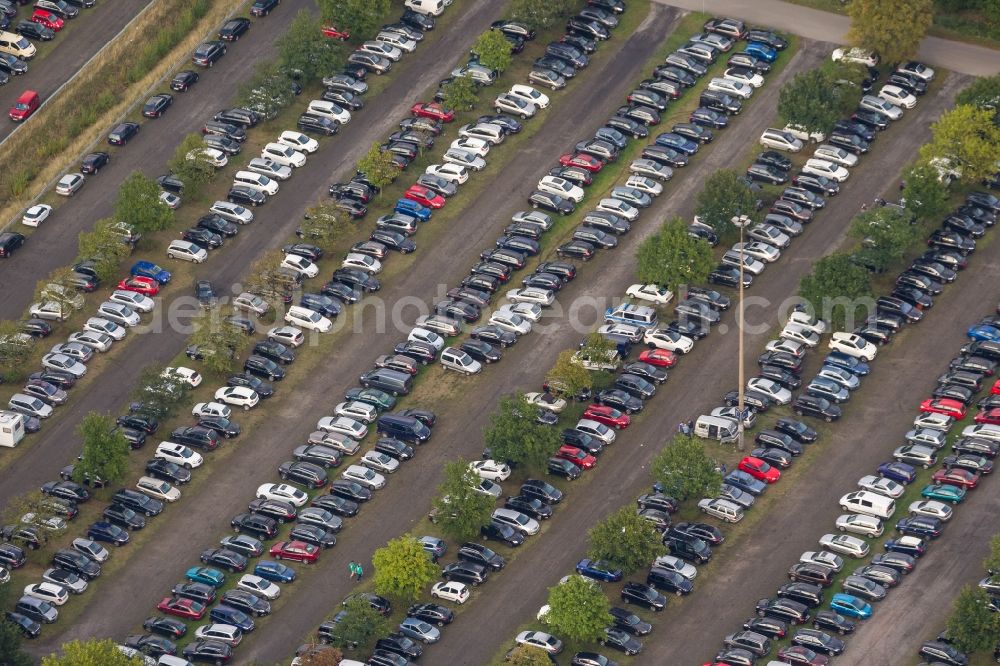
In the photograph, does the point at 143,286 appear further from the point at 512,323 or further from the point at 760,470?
A: the point at 760,470

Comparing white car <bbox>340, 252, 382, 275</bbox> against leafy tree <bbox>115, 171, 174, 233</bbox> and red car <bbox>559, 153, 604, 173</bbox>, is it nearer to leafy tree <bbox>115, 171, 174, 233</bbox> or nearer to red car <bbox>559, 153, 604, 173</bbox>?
leafy tree <bbox>115, 171, 174, 233</bbox>

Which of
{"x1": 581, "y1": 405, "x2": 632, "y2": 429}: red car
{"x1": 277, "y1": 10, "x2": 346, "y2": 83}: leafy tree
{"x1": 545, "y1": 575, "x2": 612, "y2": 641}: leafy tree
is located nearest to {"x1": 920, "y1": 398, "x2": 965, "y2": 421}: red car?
{"x1": 581, "y1": 405, "x2": 632, "y2": 429}: red car

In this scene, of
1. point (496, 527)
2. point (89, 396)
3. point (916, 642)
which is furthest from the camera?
point (89, 396)

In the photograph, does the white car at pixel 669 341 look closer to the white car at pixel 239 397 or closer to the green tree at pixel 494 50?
the white car at pixel 239 397

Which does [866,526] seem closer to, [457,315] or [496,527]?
[496,527]

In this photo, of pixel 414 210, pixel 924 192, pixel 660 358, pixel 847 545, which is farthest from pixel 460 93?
pixel 847 545

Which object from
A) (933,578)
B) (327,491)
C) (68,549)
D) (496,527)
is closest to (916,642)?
(933,578)
